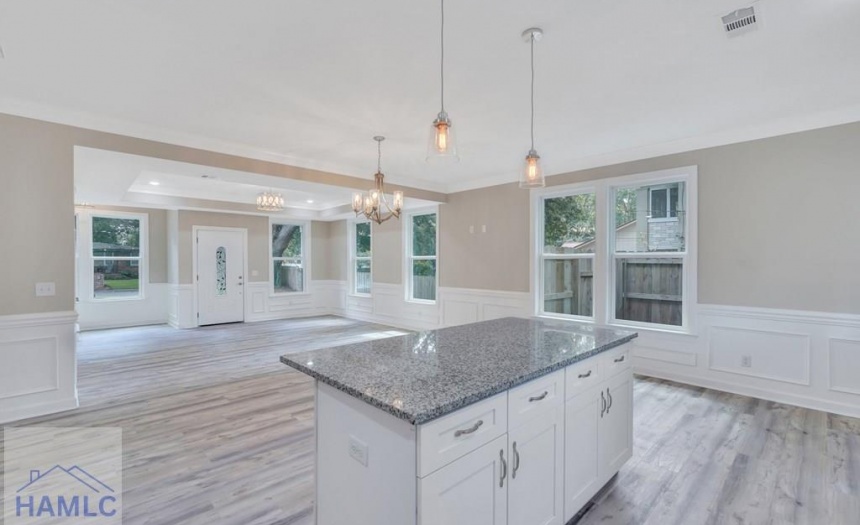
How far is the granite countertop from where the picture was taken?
51.5 inches

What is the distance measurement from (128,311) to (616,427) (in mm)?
8947

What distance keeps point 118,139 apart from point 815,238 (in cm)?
638

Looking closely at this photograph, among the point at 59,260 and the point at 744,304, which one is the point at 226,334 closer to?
the point at 59,260

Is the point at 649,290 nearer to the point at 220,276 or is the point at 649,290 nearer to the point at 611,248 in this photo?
the point at 611,248

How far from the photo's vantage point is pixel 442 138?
2.06 meters

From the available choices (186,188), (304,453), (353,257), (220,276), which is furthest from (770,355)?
(220,276)

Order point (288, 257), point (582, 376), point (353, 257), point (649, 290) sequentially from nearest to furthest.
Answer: point (582, 376) < point (649, 290) < point (353, 257) < point (288, 257)

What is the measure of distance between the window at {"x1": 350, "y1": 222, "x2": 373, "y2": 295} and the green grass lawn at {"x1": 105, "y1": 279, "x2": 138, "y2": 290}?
14.3ft

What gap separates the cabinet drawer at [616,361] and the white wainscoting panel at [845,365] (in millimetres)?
2494

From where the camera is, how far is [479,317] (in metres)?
6.22

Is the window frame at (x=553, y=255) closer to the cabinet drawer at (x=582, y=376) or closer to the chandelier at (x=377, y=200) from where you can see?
the chandelier at (x=377, y=200)

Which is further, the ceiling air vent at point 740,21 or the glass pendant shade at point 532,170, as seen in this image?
the glass pendant shade at point 532,170

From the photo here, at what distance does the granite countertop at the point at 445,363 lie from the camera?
131 centimetres

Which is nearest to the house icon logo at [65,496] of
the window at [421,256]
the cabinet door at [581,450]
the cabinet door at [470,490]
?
the cabinet door at [470,490]
